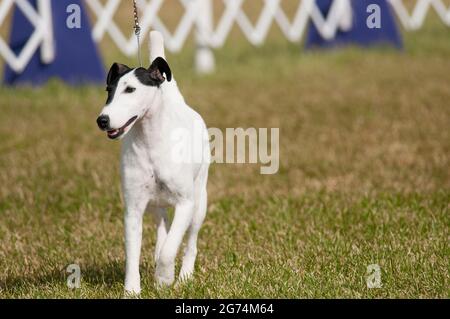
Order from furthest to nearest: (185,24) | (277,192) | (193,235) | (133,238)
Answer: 1. (185,24)
2. (277,192)
3. (193,235)
4. (133,238)

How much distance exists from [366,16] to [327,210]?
8229 millimetres

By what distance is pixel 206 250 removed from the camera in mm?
4824

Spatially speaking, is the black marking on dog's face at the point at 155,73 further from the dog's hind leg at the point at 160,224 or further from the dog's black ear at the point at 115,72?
the dog's hind leg at the point at 160,224

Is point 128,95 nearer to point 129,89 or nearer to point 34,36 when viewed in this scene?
point 129,89

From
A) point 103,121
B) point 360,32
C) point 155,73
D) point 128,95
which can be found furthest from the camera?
point 360,32

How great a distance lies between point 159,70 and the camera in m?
3.63

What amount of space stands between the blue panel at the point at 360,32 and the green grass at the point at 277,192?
1.49 metres

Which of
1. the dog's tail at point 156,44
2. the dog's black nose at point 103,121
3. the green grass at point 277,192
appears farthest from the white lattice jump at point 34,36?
the dog's black nose at point 103,121

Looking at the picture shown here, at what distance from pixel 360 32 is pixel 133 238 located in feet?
33.5

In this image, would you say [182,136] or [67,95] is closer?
[182,136]

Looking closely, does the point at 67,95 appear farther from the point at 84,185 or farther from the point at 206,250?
the point at 206,250

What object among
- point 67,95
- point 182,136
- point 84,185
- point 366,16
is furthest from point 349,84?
point 182,136

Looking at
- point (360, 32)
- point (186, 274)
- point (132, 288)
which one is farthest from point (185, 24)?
point (132, 288)

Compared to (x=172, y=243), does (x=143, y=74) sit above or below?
above
